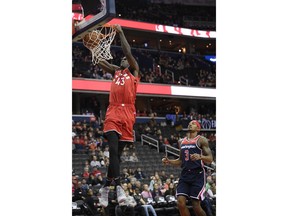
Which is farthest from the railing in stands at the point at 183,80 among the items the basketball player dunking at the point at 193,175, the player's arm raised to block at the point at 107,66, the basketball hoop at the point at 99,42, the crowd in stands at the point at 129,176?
the basketball hoop at the point at 99,42

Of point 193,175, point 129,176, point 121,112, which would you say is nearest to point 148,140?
point 129,176

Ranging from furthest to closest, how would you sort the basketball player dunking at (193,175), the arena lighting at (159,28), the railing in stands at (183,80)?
the railing in stands at (183,80), the arena lighting at (159,28), the basketball player dunking at (193,175)

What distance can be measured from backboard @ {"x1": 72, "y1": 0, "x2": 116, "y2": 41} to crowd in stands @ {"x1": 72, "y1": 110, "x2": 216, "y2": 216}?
2.10 m

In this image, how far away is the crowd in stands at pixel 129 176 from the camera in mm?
11255

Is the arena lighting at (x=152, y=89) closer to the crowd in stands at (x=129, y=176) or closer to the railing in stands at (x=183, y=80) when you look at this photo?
the crowd in stands at (x=129, y=176)

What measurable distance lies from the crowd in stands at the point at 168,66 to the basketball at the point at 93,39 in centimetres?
1774

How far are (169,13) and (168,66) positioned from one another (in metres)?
4.57

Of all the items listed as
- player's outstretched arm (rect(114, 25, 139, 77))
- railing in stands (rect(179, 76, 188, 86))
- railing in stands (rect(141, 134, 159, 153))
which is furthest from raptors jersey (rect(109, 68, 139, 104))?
railing in stands (rect(179, 76, 188, 86))

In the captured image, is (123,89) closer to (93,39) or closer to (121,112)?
(121,112)

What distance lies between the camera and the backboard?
19.4 feet

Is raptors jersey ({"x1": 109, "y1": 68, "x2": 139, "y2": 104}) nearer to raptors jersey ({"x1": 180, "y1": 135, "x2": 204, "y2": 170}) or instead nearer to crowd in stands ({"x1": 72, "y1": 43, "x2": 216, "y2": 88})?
raptors jersey ({"x1": 180, "y1": 135, "x2": 204, "y2": 170})
